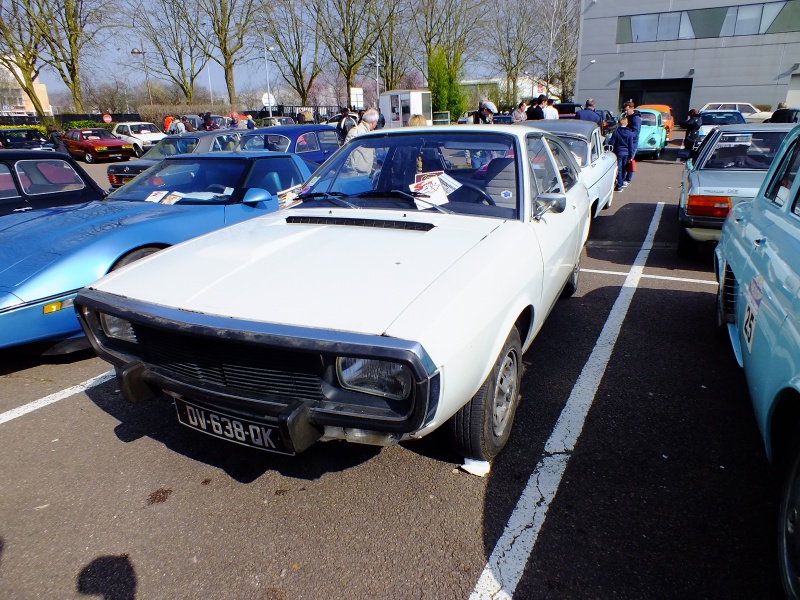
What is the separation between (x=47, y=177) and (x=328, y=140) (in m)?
5.50

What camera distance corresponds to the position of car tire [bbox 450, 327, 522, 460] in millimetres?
2406

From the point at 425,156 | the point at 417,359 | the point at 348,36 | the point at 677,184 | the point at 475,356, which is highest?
the point at 348,36

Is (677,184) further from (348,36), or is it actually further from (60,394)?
(348,36)

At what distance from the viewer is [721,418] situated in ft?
9.96

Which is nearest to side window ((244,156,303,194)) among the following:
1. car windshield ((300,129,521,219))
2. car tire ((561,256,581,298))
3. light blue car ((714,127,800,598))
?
car windshield ((300,129,521,219))

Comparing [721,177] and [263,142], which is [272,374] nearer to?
[721,177]

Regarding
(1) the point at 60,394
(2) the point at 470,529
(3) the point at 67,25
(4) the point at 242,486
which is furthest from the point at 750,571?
(3) the point at 67,25

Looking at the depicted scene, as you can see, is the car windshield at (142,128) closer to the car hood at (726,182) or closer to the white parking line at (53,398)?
the white parking line at (53,398)

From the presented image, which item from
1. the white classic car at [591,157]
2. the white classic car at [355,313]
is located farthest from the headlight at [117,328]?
the white classic car at [591,157]

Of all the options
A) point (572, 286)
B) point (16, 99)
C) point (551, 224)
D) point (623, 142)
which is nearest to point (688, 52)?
point (623, 142)

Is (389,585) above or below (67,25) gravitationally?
below

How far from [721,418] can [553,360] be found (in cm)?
111

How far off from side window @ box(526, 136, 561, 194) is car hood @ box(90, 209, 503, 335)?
729 mm

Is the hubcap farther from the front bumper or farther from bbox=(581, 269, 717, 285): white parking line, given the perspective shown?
bbox=(581, 269, 717, 285): white parking line
